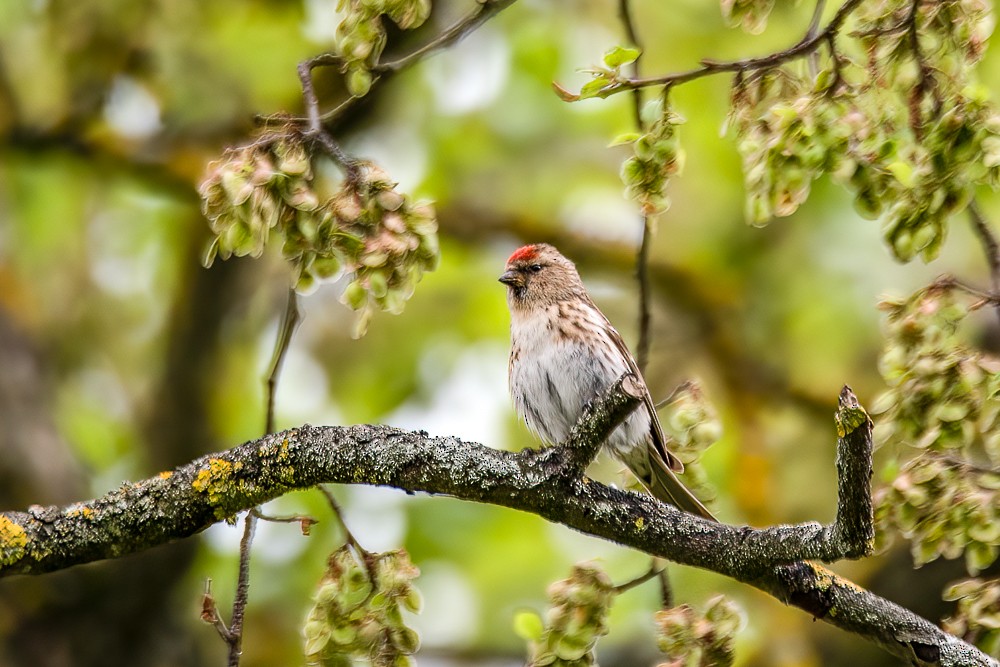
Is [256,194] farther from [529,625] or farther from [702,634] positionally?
[702,634]

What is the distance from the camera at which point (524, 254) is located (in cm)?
581

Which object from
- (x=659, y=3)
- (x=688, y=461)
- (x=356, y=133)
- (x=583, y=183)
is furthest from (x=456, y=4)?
(x=688, y=461)

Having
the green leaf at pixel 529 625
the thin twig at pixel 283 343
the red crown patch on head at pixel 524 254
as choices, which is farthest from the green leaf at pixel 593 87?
the red crown patch on head at pixel 524 254

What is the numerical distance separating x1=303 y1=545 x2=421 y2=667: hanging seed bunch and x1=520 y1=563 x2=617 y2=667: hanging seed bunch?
0.36 meters

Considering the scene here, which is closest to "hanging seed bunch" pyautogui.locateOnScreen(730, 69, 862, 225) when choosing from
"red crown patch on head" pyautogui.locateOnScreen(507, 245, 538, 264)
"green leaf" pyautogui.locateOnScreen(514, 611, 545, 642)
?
"green leaf" pyautogui.locateOnScreen(514, 611, 545, 642)

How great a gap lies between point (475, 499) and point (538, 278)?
8.36 ft

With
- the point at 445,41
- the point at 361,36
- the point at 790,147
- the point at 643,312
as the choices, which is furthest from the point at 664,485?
the point at 361,36

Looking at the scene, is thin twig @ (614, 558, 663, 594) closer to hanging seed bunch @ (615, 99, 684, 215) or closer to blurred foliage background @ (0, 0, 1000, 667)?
hanging seed bunch @ (615, 99, 684, 215)

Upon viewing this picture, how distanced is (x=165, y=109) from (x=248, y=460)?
3.39m

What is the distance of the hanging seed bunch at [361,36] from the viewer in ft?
9.94

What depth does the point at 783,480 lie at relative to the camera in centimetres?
639

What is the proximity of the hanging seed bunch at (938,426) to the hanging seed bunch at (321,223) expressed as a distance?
1341mm

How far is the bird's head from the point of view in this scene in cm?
555

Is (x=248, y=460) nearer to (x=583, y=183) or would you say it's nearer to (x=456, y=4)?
(x=456, y=4)
